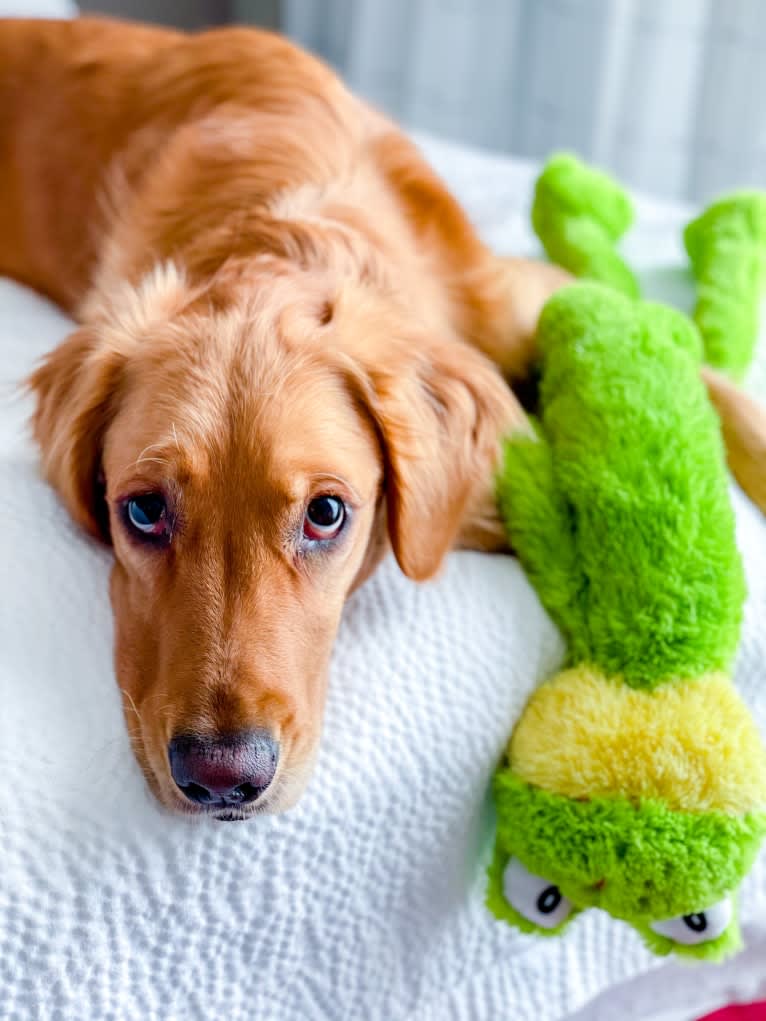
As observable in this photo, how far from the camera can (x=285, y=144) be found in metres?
1.77

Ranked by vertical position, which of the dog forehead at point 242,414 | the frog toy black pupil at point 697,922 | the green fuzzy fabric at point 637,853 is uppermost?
the dog forehead at point 242,414

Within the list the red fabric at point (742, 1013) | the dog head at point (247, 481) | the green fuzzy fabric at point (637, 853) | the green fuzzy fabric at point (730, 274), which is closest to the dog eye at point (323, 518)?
the dog head at point (247, 481)

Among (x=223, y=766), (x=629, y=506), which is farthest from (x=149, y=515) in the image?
(x=629, y=506)

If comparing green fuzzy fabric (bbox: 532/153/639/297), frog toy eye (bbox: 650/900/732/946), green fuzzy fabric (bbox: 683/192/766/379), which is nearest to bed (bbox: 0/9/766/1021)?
frog toy eye (bbox: 650/900/732/946)

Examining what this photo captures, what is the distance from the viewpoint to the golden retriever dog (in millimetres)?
1153

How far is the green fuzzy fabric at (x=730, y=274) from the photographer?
1.90 m

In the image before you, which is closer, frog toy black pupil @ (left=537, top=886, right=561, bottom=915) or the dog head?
the dog head

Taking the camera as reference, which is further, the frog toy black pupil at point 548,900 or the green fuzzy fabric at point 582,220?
the green fuzzy fabric at point 582,220

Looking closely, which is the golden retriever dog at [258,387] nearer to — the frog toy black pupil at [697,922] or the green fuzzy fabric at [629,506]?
the green fuzzy fabric at [629,506]

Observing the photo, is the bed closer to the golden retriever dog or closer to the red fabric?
the golden retriever dog

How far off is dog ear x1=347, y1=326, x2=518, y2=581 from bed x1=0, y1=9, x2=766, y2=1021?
0.07 m

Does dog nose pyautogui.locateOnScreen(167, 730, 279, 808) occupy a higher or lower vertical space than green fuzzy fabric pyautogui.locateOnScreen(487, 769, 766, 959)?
higher

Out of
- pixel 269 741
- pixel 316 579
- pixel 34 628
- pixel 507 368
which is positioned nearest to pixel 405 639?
A: pixel 316 579

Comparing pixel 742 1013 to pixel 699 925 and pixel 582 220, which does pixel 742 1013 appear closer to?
pixel 699 925
